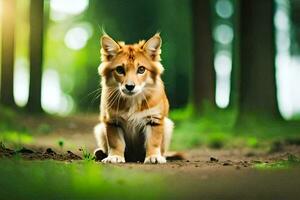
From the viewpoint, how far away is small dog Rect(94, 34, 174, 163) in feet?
25.6

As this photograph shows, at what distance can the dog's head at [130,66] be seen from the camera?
7570 mm

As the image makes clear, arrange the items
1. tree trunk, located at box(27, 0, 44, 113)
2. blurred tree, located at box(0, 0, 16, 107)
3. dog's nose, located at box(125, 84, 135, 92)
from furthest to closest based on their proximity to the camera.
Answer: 1. tree trunk, located at box(27, 0, 44, 113)
2. blurred tree, located at box(0, 0, 16, 107)
3. dog's nose, located at box(125, 84, 135, 92)

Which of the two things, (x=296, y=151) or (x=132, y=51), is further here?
(x=296, y=151)

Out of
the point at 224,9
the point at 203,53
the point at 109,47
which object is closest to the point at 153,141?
the point at 109,47

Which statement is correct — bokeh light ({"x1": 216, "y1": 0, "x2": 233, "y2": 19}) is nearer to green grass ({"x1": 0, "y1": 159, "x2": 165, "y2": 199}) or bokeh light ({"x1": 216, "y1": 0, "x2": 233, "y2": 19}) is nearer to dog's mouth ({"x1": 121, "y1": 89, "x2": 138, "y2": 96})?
dog's mouth ({"x1": 121, "y1": 89, "x2": 138, "y2": 96})

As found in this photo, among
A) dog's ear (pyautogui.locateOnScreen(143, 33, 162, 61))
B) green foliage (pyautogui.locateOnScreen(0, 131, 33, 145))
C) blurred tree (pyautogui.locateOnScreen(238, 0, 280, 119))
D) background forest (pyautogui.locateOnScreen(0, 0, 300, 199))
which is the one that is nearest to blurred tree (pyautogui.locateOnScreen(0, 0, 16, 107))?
background forest (pyautogui.locateOnScreen(0, 0, 300, 199))

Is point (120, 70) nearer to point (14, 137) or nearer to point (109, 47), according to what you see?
point (109, 47)

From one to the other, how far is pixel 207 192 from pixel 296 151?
4.93 meters

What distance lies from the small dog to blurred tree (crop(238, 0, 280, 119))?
6519 mm

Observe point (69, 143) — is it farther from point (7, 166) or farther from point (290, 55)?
point (290, 55)

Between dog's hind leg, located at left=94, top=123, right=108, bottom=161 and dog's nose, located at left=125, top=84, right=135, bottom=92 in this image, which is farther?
dog's hind leg, located at left=94, top=123, right=108, bottom=161

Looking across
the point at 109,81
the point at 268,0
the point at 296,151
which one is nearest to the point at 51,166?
the point at 109,81

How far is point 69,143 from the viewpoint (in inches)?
523

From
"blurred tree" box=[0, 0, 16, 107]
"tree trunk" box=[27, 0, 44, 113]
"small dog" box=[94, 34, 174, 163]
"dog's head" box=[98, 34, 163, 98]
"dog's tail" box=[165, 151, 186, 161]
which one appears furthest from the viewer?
"tree trunk" box=[27, 0, 44, 113]
